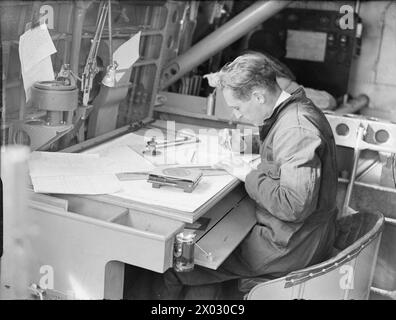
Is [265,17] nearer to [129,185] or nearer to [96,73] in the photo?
[96,73]

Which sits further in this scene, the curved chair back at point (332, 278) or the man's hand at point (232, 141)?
the man's hand at point (232, 141)

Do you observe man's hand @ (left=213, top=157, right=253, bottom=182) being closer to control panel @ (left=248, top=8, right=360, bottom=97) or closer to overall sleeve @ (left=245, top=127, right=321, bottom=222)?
overall sleeve @ (left=245, top=127, right=321, bottom=222)

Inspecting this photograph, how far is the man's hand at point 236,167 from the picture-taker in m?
2.15

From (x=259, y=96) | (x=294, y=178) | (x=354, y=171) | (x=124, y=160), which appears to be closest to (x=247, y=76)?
(x=259, y=96)

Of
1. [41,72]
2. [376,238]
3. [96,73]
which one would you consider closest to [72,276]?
[41,72]

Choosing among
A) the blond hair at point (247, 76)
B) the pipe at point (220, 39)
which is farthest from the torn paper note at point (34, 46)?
the pipe at point (220, 39)

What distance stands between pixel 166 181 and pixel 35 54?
62 centimetres

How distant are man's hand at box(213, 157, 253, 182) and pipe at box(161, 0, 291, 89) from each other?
85cm

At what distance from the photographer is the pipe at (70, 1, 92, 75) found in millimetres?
2125

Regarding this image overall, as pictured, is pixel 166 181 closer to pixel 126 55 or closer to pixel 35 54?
pixel 35 54

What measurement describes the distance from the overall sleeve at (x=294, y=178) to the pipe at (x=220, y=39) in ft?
3.80

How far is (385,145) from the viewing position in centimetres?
269

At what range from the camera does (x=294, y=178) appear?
1.85 meters

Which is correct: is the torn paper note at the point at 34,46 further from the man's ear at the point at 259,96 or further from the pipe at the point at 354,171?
the pipe at the point at 354,171
